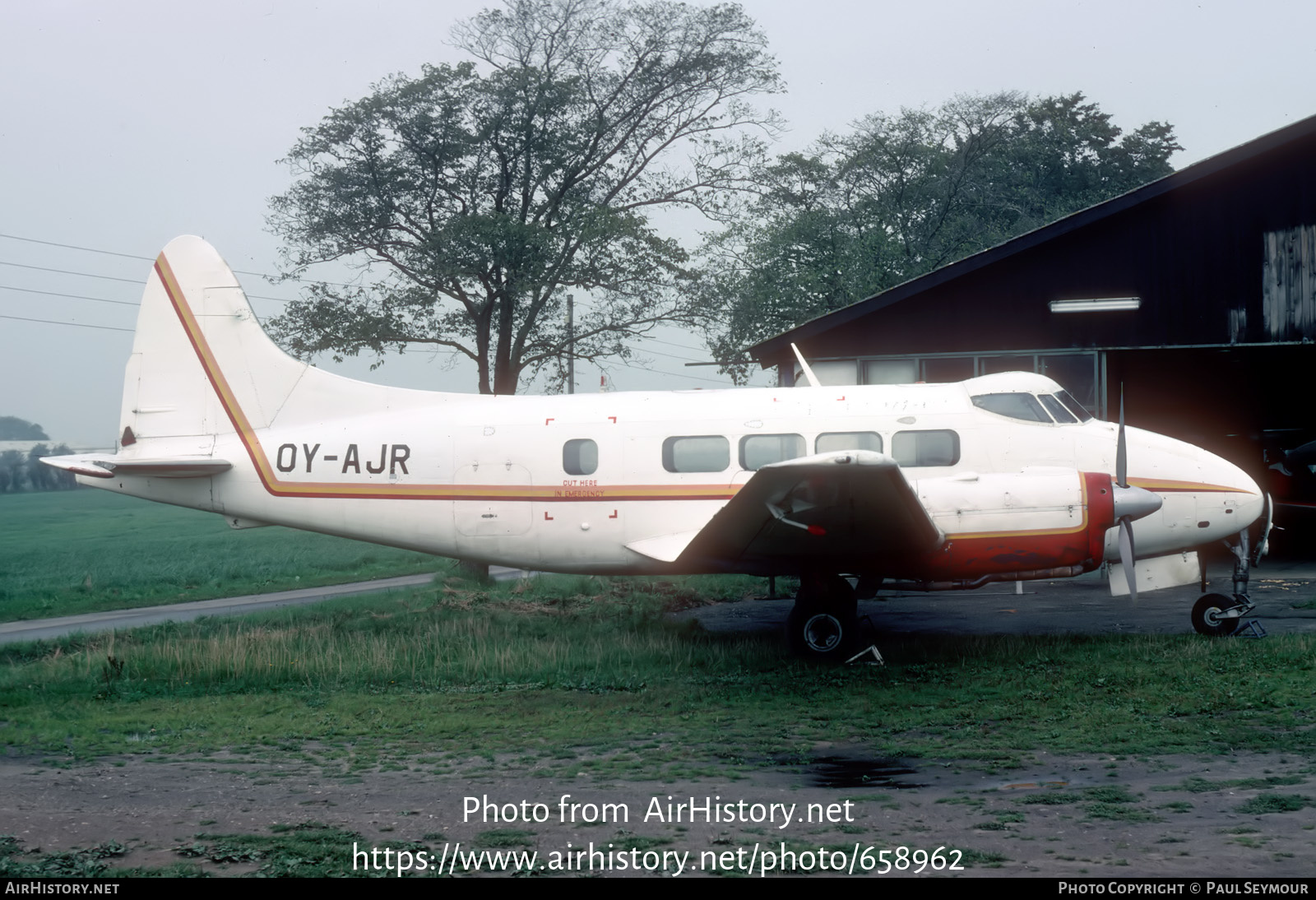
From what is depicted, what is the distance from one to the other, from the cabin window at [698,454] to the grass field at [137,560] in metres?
14.9

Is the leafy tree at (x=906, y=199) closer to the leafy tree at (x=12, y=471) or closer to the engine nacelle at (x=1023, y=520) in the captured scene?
the engine nacelle at (x=1023, y=520)

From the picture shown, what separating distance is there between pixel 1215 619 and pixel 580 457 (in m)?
7.66

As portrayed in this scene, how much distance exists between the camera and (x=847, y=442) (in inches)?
493

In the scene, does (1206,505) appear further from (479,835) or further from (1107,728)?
(479,835)

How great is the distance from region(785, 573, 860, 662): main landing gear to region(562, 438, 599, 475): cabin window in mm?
2903

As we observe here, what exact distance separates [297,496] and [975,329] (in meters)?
12.9

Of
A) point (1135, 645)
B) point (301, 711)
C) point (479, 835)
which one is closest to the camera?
point (479, 835)

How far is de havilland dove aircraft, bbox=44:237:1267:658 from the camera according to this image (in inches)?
441

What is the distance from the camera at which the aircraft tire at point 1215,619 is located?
40.0ft

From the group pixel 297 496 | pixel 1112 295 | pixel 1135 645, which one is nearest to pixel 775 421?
pixel 1135 645

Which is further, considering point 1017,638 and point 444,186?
point 444,186

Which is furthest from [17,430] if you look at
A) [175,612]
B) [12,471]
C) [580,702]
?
[580,702]

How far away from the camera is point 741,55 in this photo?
21.8 metres

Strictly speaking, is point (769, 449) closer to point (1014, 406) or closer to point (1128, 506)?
point (1014, 406)
